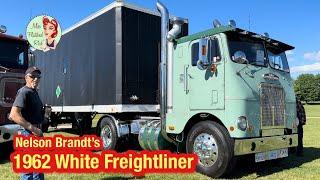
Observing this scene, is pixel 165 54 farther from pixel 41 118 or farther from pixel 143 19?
pixel 41 118

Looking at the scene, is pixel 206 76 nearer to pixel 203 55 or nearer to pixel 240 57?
pixel 203 55

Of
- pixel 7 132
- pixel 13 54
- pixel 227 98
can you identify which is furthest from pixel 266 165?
pixel 13 54

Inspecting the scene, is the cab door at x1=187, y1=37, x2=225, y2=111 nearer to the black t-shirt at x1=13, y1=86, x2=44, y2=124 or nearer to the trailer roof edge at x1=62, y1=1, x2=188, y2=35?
the trailer roof edge at x1=62, y1=1, x2=188, y2=35

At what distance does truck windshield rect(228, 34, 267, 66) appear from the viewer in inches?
328

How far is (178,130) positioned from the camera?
905 centimetres

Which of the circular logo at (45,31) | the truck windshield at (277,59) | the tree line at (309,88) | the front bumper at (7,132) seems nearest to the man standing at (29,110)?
the front bumper at (7,132)

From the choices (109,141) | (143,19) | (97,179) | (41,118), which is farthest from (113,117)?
(41,118)

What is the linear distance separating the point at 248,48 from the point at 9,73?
5.64 m

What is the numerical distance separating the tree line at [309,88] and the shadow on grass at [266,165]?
121720 millimetres

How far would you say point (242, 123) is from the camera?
787 centimetres

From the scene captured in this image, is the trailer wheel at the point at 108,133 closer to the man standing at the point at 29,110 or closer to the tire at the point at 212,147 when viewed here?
the tire at the point at 212,147

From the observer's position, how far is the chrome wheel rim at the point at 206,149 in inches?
320

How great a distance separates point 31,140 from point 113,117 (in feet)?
18.6

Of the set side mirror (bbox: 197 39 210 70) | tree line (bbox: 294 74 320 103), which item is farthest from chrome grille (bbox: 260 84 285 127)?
tree line (bbox: 294 74 320 103)
